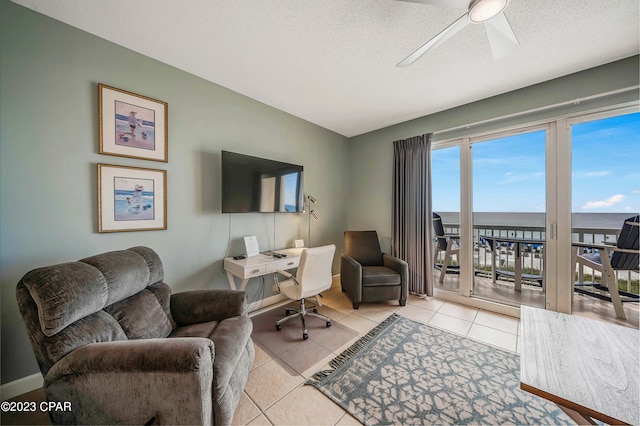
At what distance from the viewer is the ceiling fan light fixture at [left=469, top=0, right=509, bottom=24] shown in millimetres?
1220

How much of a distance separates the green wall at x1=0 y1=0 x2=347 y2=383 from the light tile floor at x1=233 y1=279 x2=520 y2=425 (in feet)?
4.10

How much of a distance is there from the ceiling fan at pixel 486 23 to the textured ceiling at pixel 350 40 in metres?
0.11

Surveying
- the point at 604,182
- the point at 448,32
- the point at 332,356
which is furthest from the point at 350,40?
the point at 604,182

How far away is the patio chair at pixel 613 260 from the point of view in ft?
7.29

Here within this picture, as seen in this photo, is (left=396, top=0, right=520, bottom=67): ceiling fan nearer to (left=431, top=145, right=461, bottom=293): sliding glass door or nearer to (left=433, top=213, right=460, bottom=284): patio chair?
(left=431, top=145, right=461, bottom=293): sliding glass door

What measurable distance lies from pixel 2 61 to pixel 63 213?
104 cm

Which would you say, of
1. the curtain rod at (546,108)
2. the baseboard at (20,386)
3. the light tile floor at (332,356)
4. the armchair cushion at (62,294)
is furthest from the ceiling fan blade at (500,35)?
the baseboard at (20,386)

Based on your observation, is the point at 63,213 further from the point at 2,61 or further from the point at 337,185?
the point at 337,185

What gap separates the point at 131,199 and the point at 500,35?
3.14 meters

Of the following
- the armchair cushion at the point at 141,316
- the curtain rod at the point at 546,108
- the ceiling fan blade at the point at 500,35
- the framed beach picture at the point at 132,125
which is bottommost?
the armchair cushion at the point at 141,316

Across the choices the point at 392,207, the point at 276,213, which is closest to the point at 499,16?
the point at 392,207

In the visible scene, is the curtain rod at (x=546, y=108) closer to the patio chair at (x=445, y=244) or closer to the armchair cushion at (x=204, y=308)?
the patio chair at (x=445, y=244)

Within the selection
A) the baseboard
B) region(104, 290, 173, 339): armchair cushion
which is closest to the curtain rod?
region(104, 290, 173, 339): armchair cushion

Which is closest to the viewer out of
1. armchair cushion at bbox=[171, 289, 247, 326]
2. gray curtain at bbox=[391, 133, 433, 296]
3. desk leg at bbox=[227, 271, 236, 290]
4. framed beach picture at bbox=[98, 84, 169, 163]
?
armchair cushion at bbox=[171, 289, 247, 326]
